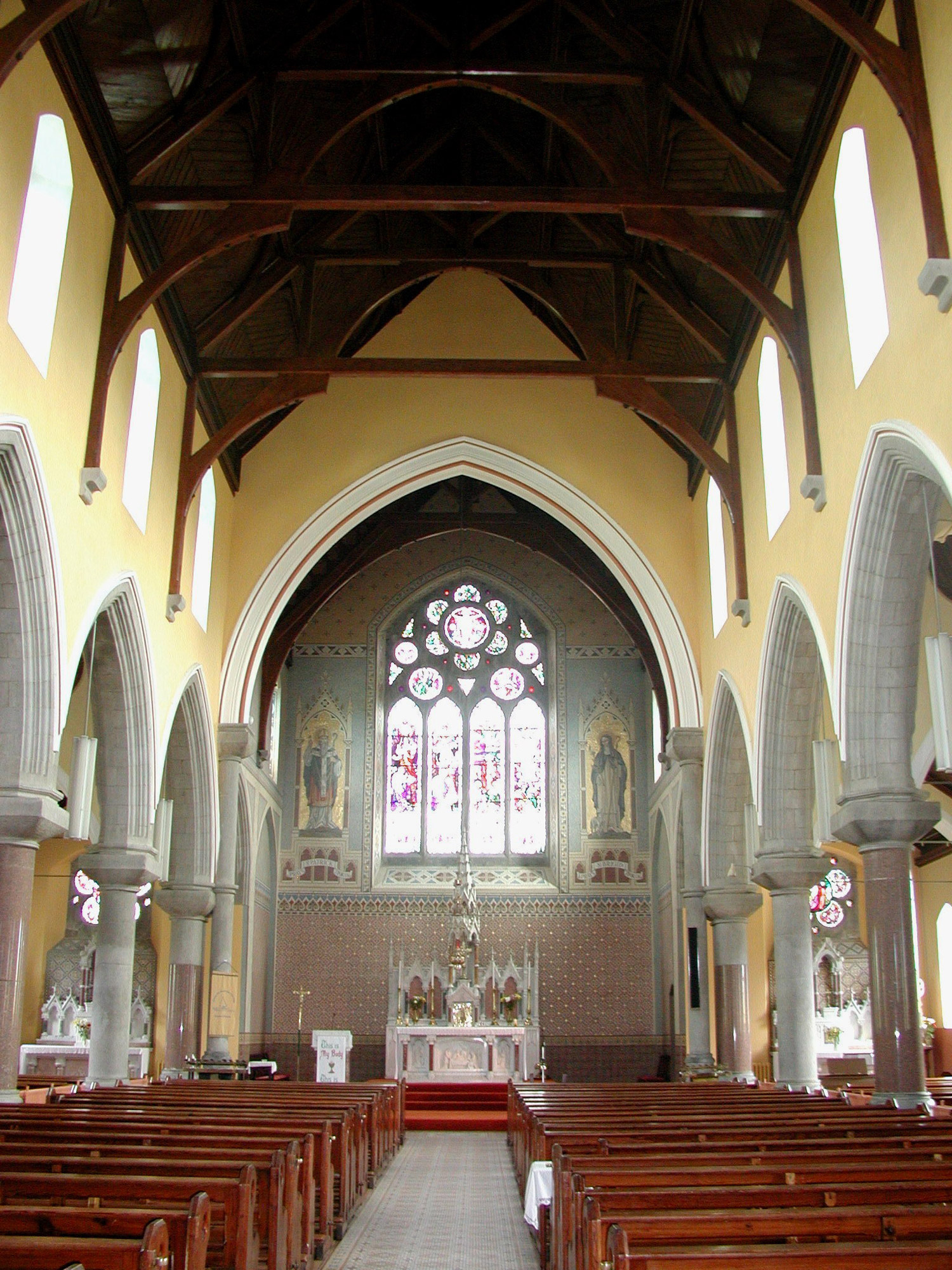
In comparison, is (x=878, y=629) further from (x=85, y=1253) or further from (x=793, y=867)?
(x=85, y=1253)

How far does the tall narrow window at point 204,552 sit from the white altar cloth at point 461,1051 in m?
8.29

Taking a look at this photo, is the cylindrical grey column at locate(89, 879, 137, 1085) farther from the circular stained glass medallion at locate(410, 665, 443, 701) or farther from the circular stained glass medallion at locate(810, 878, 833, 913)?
the circular stained glass medallion at locate(810, 878, 833, 913)

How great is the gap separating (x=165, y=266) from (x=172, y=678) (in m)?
5.20

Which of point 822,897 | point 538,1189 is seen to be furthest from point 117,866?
point 822,897

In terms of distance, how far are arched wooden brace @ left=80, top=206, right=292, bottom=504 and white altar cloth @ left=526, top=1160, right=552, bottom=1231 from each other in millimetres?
7012

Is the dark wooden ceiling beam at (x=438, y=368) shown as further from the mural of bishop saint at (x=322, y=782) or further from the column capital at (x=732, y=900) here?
the mural of bishop saint at (x=322, y=782)

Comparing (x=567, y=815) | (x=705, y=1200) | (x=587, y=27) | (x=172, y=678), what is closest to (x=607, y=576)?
(x=567, y=815)

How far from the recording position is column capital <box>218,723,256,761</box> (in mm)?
18359

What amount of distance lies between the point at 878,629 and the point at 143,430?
8.24 m

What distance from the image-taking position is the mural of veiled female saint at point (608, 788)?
83.8 ft

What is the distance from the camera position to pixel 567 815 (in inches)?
1010

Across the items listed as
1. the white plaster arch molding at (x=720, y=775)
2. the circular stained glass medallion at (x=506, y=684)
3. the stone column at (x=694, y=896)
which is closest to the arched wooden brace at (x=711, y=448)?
the white plaster arch molding at (x=720, y=775)

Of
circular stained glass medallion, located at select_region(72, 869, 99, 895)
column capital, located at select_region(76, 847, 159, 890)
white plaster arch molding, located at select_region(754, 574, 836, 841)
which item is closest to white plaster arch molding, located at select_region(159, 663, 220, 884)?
column capital, located at select_region(76, 847, 159, 890)

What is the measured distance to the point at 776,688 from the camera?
1452 cm
